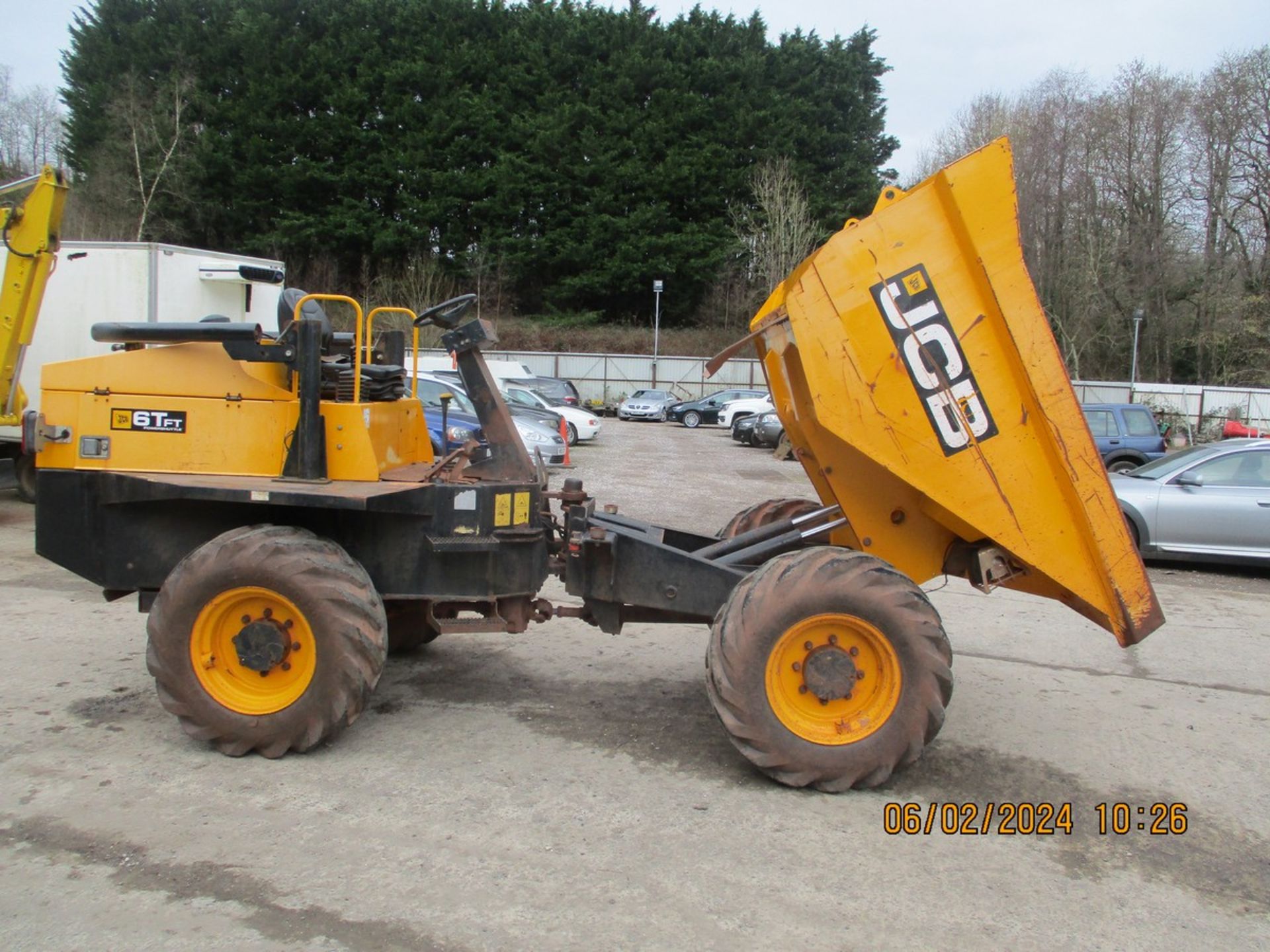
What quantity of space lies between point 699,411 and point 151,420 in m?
30.5

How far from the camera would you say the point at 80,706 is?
5.34 metres

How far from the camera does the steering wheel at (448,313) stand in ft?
17.3

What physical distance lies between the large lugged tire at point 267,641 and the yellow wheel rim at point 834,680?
6.37 ft

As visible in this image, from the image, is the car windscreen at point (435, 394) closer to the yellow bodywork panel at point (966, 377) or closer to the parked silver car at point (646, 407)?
the yellow bodywork panel at point (966, 377)

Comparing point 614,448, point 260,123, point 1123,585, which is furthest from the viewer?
point 260,123

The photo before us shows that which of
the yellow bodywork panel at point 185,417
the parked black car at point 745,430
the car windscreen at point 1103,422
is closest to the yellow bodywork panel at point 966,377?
the yellow bodywork panel at point 185,417

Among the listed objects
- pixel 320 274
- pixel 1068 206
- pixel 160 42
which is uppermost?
pixel 160 42

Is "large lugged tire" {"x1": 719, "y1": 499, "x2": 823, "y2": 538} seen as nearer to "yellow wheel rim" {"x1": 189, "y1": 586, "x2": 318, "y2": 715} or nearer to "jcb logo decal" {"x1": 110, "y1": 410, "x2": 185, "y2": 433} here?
"yellow wheel rim" {"x1": 189, "y1": 586, "x2": 318, "y2": 715}

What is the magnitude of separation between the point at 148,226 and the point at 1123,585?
49105 millimetres

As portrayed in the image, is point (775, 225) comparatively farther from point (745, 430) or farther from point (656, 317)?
point (745, 430)

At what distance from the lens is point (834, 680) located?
14.9 feet

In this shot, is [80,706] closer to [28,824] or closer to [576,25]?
[28,824]

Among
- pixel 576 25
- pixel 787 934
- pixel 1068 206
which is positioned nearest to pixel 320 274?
pixel 576 25

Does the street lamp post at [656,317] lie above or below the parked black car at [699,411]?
above
